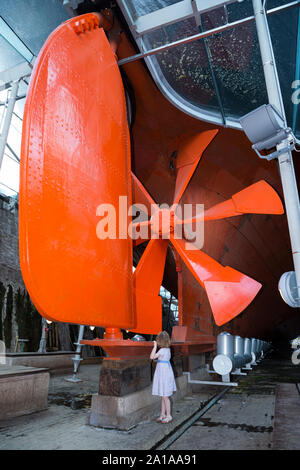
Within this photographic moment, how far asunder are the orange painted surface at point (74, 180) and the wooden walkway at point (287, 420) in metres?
2.30

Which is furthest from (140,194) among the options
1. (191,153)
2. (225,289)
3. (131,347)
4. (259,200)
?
(131,347)

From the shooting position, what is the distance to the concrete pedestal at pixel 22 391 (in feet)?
14.7

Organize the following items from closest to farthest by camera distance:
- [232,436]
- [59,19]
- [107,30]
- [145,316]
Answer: [232,436], [145,316], [107,30], [59,19]

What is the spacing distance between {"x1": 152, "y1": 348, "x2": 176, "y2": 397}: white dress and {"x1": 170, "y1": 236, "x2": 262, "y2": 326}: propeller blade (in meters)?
0.89

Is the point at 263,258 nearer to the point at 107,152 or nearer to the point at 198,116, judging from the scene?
the point at 198,116

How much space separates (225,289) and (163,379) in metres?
1.54

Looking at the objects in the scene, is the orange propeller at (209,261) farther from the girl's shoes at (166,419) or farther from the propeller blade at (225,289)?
the girl's shoes at (166,419)

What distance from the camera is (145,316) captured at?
5402 mm

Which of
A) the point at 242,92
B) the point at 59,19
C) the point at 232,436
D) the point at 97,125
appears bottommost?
the point at 232,436

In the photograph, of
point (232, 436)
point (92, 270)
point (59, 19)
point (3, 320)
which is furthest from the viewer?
point (3, 320)

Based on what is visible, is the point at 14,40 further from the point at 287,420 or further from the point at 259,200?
the point at 287,420

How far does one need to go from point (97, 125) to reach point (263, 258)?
332 inches

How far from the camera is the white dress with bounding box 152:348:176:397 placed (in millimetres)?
4253

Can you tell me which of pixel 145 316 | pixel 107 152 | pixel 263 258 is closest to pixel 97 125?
pixel 107 152
